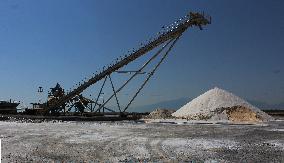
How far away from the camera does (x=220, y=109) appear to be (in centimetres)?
3950

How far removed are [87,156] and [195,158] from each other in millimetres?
2803

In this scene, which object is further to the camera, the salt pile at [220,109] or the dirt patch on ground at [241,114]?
the salt pile at [220,109]

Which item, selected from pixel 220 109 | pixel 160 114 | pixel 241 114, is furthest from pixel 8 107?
pixel 241 114

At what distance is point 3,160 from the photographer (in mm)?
9586

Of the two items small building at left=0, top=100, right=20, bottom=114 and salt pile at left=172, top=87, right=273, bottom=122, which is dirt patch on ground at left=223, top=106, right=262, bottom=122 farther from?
small building at left=0, top=100, right=20, bottom=114

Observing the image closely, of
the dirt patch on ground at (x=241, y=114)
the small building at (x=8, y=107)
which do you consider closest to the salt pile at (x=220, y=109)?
the dirt patch on ground at (x=241, y=114)

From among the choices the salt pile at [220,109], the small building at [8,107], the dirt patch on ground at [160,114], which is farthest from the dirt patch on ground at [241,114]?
the small building at [8,107]

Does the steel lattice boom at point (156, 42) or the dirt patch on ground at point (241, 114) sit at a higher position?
the steel lattice boom at point (156, 42)

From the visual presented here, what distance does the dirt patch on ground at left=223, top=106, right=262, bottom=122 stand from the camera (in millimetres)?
36531

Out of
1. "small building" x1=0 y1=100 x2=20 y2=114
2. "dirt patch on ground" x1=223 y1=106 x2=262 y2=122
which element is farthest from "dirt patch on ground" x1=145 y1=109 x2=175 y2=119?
"small building" x1=0 y1=100 x2=20 y2=114

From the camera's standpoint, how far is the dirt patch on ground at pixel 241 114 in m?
36.5

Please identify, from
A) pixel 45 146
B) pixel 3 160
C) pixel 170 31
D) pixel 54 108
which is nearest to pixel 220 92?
pixel 170 31

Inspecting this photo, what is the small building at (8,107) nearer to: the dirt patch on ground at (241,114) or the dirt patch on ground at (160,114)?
the dirt patch on ground at (160,114)

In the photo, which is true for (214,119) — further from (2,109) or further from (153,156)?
(153,156)
